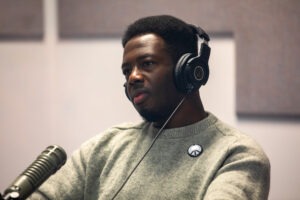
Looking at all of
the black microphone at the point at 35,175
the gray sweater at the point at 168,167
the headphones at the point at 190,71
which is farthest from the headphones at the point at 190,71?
the black microphone at the point at 35,175

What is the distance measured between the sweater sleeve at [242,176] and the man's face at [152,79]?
8.0 inches

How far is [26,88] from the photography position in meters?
1.71

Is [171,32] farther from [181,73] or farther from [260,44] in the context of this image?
[260,44]

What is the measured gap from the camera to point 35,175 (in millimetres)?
654

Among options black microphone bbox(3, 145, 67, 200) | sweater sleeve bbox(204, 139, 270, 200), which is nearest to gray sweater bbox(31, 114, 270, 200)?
sweater sleeve bbox(204, 139, 270, 200)

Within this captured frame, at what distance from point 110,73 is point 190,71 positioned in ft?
2.07

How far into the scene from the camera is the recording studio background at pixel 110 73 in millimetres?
1455

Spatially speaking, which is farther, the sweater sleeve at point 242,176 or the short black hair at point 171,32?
the short black hair at point 171,32

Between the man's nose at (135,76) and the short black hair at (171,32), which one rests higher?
the short black hair at (171,32)

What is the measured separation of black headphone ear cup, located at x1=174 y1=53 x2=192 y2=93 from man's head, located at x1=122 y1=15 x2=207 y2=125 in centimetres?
2

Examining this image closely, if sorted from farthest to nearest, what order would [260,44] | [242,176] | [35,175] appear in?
[260,44] → [242,176] → [35,175]

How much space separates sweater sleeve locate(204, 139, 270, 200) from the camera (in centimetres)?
89

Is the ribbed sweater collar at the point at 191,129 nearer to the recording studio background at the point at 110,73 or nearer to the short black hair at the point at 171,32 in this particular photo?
the short black hair at the point at 171,32

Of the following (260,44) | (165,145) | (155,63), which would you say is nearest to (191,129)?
(165,145)
